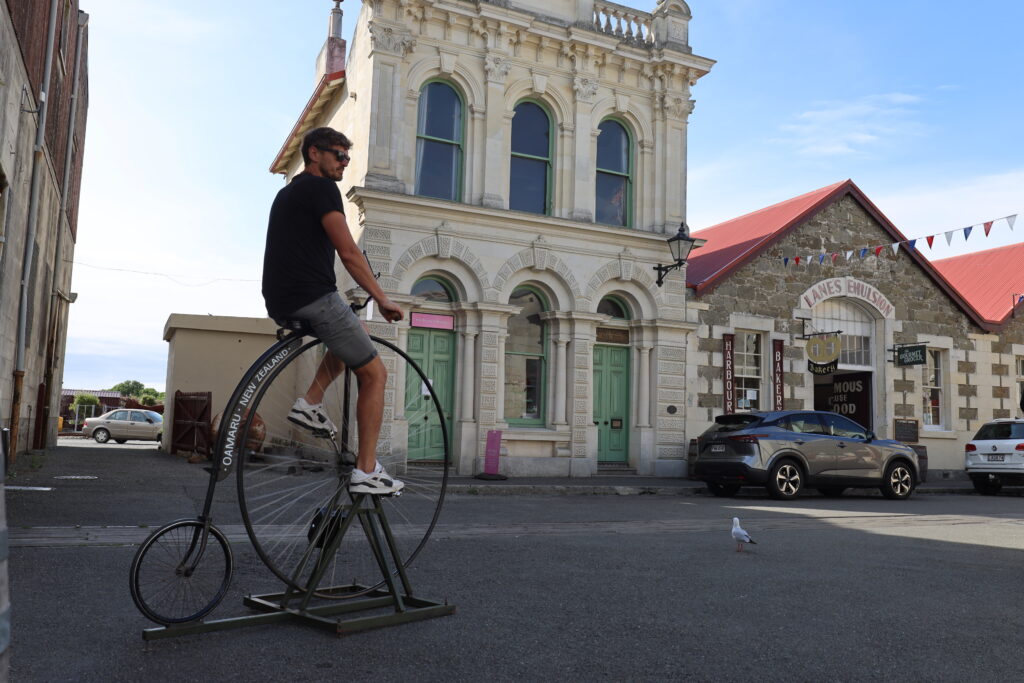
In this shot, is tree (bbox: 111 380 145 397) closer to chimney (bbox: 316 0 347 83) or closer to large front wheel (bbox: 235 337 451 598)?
chimney (bbox: 316 0 347 83)

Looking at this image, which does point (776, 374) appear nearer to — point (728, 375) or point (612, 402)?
point (728, 375)

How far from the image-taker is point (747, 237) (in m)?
22.5

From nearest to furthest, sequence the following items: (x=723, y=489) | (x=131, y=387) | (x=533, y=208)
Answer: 1. (x=723, y=489)
2. (x=533, y=208)
3. (x=131, y=387)

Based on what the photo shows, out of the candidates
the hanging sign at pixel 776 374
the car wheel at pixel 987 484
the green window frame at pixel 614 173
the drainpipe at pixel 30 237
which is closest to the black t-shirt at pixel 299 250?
the drainpipe at pixel 30 237

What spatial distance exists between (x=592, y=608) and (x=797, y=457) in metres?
10.8

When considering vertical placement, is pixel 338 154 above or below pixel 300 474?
above

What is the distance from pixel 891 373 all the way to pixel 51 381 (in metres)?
21.6

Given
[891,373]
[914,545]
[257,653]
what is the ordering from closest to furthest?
1. [257,653]
2. [914,545]
3. [891,373]

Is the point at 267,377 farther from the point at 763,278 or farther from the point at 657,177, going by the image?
the point at 763,278

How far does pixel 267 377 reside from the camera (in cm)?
433

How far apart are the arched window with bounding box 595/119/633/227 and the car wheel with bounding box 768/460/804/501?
7177mm

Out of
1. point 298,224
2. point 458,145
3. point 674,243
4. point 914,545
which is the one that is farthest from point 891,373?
point 298,224

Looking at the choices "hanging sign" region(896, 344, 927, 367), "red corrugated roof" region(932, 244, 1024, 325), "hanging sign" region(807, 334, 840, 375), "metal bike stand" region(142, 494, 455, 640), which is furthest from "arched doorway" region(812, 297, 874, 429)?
"metal bike stand" region(142, 494, 455, 640)

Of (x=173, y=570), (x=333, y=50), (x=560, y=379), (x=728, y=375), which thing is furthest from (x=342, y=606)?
(x=333, y=50)
